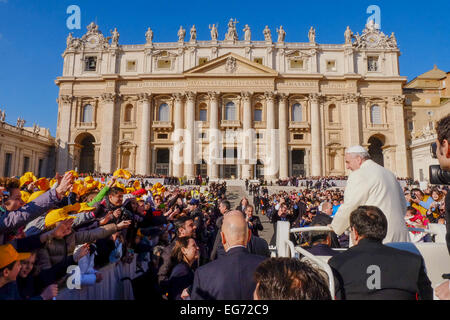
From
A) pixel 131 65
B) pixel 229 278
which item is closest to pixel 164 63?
pixel 131 65

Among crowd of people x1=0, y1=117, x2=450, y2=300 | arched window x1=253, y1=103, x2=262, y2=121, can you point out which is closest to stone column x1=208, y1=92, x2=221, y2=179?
arched window x1=253, y1=103, x2=262, y2=121

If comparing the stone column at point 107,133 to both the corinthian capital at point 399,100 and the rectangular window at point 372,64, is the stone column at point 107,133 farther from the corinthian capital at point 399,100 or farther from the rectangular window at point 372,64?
the corinthian capital at point 399,100

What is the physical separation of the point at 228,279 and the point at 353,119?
38691 millimetres

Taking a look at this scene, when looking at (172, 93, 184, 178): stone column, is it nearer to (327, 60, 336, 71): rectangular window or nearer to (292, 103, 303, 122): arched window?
(292, 103, 303, 122): arched window

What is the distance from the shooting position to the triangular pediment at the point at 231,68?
1401 inches

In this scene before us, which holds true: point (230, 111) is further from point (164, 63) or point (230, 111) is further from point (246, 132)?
point (164, 63)

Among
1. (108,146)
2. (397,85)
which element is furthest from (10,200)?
(397,85)

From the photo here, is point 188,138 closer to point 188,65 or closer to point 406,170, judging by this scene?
point 188,65

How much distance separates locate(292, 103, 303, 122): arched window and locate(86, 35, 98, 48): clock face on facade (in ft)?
103

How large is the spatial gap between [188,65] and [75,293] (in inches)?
1499

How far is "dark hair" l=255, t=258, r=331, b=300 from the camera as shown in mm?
1366

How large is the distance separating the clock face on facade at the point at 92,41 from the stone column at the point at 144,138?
1129 cm

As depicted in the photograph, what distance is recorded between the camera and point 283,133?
35.7m
